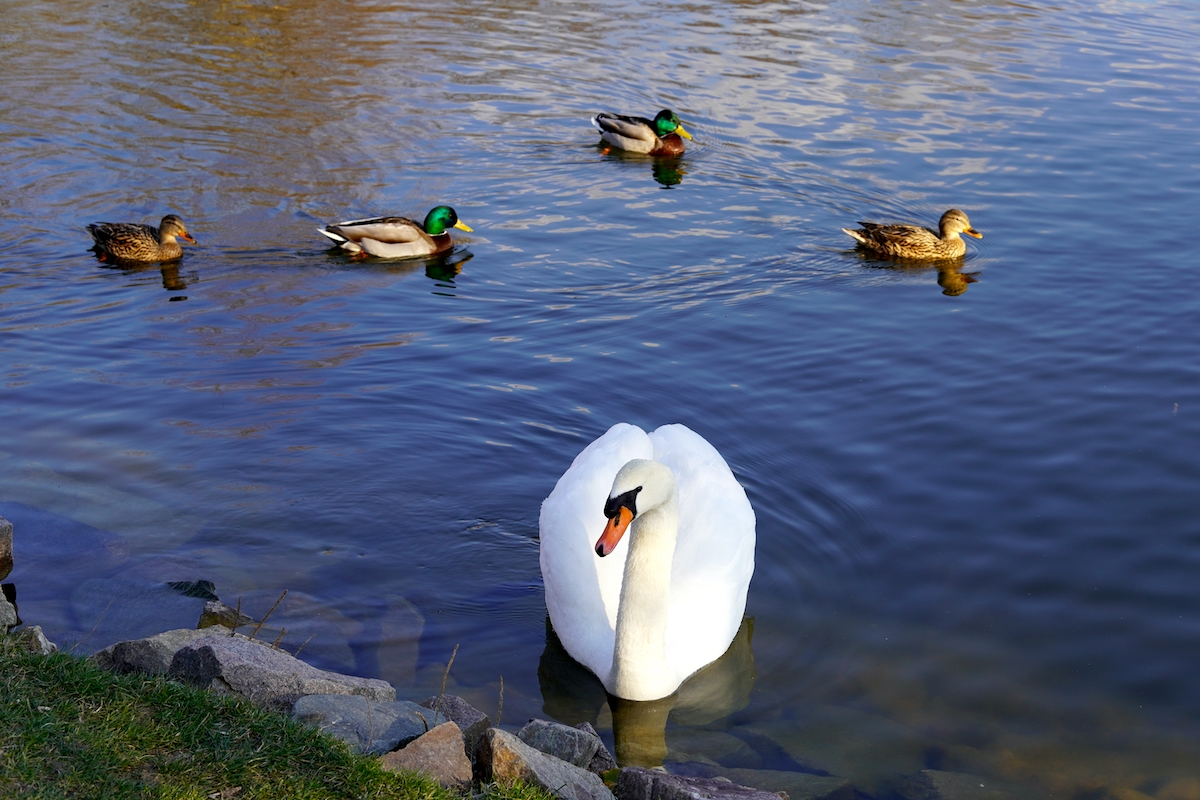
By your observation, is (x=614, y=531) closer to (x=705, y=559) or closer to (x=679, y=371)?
(x=705, y=559)

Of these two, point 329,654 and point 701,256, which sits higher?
point 701,256

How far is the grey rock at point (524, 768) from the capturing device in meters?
4.70

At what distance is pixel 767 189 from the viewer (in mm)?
15758

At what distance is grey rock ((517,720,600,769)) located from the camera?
5328mm

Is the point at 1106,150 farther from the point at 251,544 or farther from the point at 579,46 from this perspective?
the point at 251,544

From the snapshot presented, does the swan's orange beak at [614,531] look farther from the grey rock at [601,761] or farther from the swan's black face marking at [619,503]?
the grey rock at [601,761]

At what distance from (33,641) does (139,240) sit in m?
8.61

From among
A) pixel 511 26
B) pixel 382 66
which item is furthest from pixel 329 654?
pixel 511 26

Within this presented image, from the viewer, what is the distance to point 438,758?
4.68 m

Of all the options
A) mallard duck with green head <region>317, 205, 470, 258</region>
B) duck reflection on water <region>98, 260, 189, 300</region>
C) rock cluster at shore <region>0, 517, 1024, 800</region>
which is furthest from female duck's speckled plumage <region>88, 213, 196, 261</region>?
rock cluster at shore <region>0, 517, 1024, 800</region>

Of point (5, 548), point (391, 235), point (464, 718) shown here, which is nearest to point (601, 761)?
point (464, 718)

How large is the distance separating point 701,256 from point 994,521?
240 inches

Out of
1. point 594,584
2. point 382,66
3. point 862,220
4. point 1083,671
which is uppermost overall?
A: point 382,66

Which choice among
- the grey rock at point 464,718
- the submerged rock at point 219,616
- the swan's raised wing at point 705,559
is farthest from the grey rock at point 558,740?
the submerged rock at point 219,616
